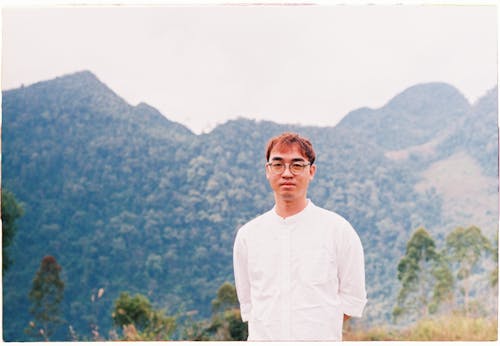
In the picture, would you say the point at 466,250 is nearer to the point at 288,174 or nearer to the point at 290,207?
the point at 290,207

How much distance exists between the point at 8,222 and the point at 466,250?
4.00m

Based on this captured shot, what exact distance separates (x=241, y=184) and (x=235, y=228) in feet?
1.31

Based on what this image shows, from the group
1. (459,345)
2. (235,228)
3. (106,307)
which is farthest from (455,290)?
(106,307)

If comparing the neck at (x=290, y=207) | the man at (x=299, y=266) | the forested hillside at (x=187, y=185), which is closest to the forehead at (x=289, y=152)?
the man at (x=299, y=266)

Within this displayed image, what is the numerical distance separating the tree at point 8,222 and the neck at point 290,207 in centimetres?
296

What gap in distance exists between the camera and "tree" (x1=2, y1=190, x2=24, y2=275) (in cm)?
639

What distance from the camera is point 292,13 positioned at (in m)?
6.35

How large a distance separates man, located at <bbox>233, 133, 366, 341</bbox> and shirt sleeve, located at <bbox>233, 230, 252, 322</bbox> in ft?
0.13

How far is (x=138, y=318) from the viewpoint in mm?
6574

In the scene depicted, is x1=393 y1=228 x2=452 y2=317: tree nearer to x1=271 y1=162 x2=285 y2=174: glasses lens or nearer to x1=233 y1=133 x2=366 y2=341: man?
x1=233 y1=133 x2=366 y2=341: man

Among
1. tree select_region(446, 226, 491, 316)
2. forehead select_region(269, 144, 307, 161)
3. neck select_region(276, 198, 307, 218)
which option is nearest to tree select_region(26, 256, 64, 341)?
neck select_region(276, 198, 307, 218)

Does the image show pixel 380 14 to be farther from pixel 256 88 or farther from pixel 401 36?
pixel 256 88

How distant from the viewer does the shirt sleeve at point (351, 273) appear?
4195mm

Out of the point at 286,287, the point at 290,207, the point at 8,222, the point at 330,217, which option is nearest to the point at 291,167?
the point at 290,207
